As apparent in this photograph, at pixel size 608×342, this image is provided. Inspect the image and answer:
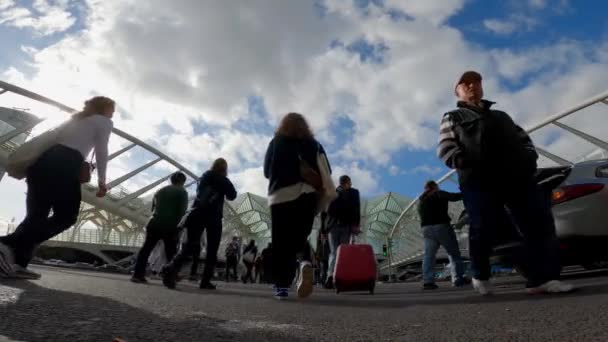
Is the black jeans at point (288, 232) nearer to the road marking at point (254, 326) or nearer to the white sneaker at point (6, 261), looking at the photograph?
the road marking at point (254, 326)

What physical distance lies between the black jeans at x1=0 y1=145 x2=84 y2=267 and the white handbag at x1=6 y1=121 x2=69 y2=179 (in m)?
0.04

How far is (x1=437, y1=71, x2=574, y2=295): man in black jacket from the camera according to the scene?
328cm

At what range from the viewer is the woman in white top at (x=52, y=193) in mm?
3695

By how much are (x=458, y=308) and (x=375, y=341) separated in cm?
142

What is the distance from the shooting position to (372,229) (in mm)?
68688

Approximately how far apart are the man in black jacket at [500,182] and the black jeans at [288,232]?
4.29 feet

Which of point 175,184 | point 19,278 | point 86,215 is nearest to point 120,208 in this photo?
point 86,215

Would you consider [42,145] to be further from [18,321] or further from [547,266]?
[547,266]

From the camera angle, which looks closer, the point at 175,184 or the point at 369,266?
the point at 369,266

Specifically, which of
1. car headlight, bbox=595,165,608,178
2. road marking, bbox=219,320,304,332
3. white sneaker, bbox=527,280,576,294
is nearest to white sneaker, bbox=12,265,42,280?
road marking, bbox=219,320,304,332

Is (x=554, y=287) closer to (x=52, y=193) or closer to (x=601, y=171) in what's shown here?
(x=601, y=171)

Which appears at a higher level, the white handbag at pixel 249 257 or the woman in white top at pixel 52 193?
the woman in white top at pixel 52 193

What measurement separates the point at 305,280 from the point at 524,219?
1957 millimetres

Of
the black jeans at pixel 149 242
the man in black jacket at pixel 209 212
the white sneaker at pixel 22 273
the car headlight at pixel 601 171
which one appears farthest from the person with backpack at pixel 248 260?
the car headlight at pixel 601 171
